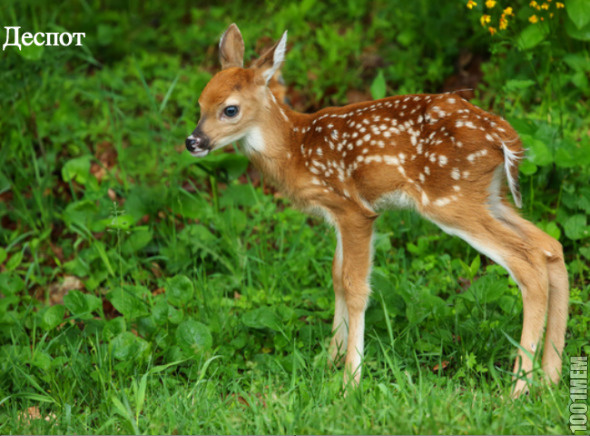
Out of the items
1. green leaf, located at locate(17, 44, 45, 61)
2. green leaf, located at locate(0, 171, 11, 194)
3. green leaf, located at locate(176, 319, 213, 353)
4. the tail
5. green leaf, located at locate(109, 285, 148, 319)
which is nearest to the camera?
the tail

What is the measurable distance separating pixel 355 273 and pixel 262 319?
2.10ft

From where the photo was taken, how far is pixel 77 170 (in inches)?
233

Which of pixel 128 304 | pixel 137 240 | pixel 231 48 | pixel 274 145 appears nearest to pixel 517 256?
pixel 274 145

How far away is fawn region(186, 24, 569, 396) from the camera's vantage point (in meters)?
3.75

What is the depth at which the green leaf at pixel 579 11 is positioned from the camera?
5027 mm

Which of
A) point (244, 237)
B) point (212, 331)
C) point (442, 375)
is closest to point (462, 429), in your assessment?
point (442, 375)

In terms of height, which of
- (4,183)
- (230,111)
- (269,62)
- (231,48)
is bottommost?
(4,183)

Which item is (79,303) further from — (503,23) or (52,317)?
(503,23)

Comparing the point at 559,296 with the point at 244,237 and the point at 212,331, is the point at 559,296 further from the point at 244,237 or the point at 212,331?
the point at 244,237

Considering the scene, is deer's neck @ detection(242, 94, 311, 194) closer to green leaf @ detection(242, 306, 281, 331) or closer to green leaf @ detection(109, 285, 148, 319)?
green leaf @ detection(242, 306, 281, 331)

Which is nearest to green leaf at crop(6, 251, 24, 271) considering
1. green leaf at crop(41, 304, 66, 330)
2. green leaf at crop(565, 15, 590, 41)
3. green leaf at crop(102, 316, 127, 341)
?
green leaf at crop(41, 304, 66, 330)

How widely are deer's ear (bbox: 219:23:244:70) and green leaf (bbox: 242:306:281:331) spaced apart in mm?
1401

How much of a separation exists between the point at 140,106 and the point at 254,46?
119 centimetres

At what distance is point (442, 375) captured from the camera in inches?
167
